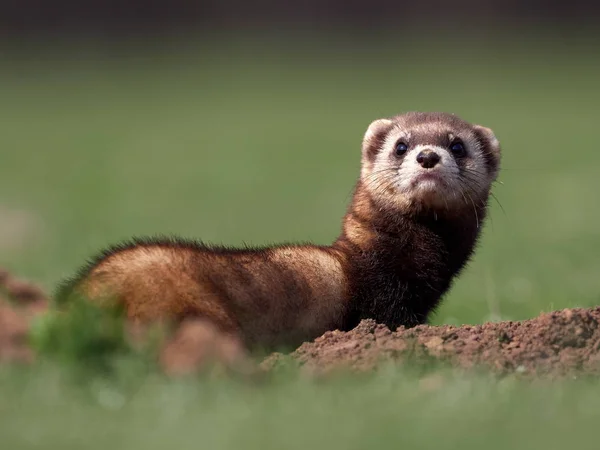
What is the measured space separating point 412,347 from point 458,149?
2.07 m

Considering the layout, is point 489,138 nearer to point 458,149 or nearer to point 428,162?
point 458,149

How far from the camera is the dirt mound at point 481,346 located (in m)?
6.75

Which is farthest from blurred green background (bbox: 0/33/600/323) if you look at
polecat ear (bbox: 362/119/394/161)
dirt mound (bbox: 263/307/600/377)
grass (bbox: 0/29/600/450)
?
dirt mound (bbox: 263/307/600/377)

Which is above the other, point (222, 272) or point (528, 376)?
point (222, 272)

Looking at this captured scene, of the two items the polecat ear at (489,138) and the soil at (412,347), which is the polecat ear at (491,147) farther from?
the soil at (412,347)

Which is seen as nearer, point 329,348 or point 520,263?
point 329,348

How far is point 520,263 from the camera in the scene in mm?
13617

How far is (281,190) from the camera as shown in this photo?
71.9ft

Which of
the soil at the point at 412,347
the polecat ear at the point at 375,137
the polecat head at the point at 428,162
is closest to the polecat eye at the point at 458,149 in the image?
the polecat head at the point at 428,162

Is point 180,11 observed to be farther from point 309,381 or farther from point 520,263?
point 309,381

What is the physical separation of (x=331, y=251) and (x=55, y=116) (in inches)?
1126

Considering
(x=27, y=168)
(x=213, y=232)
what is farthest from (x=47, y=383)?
(x=27, y=168)

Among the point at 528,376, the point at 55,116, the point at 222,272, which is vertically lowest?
the point at 55,116

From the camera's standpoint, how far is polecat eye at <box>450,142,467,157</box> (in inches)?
332
